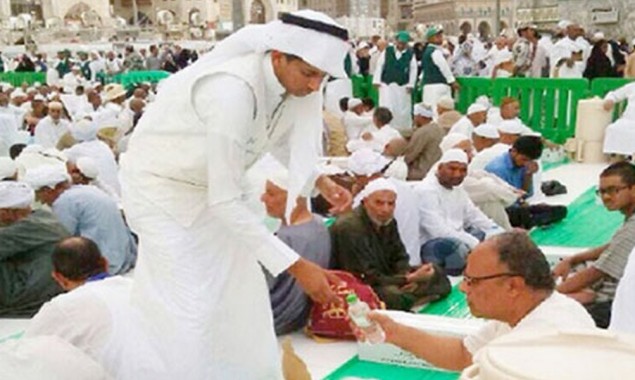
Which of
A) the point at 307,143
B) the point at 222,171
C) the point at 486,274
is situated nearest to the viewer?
the point at 486,274

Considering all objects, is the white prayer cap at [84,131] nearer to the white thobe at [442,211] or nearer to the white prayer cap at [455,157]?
the white thobe at [442,211]

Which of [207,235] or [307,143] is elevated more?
[307,143]

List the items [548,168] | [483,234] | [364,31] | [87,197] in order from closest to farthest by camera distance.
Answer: [87,197] < [483,234] < [548,168] < [364,31]

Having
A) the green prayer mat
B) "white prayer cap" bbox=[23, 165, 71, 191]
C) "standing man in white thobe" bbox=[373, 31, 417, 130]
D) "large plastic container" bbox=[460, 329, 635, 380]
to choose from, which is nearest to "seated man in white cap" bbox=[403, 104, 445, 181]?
the green prayer mat

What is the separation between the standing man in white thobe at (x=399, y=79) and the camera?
32.9ft

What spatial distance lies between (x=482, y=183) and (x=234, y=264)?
317cm

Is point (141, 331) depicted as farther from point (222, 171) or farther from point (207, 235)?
point (222, 171)

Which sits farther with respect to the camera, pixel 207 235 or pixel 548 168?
pixel 548 168

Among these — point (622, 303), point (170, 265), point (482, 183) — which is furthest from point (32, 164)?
point (622, 303)

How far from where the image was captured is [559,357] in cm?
108

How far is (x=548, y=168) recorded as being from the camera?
26.0ft

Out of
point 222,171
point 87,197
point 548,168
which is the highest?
point 222,171

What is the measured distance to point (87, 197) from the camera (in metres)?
4.64

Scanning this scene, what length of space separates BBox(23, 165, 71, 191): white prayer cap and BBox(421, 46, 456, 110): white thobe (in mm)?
5538
